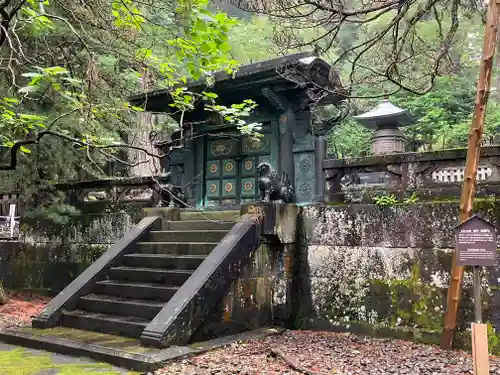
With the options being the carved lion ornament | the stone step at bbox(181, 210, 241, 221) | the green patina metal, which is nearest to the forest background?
the green patina metal

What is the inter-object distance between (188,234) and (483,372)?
5.30 m

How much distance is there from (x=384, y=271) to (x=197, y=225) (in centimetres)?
361

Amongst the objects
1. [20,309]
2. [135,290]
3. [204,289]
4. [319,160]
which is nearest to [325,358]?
[204,289]

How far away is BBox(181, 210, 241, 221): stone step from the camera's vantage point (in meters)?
8.97

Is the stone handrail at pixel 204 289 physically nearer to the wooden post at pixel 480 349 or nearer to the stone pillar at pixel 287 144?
the stone pillar at pixel 287 144

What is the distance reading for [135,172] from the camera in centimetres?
1884

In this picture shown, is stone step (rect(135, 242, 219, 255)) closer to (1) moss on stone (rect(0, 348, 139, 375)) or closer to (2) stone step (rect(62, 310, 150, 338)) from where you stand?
(2) stone step (rect(62, 310, 150, 338))

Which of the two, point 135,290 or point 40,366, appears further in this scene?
point 135,290

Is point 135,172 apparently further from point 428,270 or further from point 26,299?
point 428,270

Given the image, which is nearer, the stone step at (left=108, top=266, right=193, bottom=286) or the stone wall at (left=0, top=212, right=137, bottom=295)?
the stone step at (left=108, top=266, right=193, bottom=286)

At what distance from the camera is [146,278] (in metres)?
7.49

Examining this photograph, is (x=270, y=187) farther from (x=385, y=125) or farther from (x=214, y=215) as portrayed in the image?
(x=385, y=125)

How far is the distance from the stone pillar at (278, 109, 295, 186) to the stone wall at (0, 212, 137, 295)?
3.48 meters

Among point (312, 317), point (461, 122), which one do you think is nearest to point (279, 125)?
point (312, 317)
